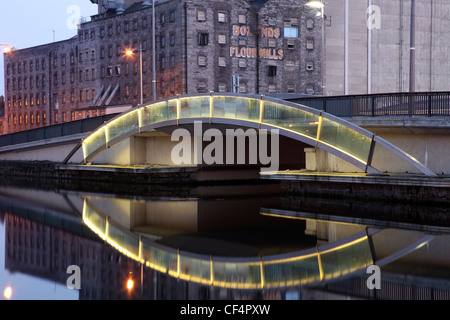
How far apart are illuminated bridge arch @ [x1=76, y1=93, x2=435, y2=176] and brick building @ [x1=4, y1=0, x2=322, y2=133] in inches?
1090

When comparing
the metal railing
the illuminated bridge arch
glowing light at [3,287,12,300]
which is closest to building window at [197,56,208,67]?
the metal railing

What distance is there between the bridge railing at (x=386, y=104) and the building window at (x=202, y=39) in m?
40.4

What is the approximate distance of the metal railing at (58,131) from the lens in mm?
38094

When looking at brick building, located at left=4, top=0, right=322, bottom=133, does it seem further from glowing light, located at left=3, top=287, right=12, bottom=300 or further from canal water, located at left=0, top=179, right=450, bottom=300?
glowing light, located at left=3, top=287, right=12, bottom=300

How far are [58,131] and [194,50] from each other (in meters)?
27.8

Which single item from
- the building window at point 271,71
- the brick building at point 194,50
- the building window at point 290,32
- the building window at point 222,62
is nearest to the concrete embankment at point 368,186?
Answer: the brick building at point 194,50

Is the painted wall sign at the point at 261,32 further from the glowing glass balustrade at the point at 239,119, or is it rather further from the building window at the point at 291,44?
the glowing glass balustrade at the point at 239,119

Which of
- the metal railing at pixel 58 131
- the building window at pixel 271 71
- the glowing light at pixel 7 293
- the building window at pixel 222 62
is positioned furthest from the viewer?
the building window at pixel 271 71

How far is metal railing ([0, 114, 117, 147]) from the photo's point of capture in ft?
125

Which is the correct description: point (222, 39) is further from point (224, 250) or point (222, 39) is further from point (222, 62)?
point (224, 250)

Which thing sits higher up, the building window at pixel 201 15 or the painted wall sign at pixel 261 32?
the building window at pixel 201 15

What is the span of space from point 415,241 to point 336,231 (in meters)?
2.25
